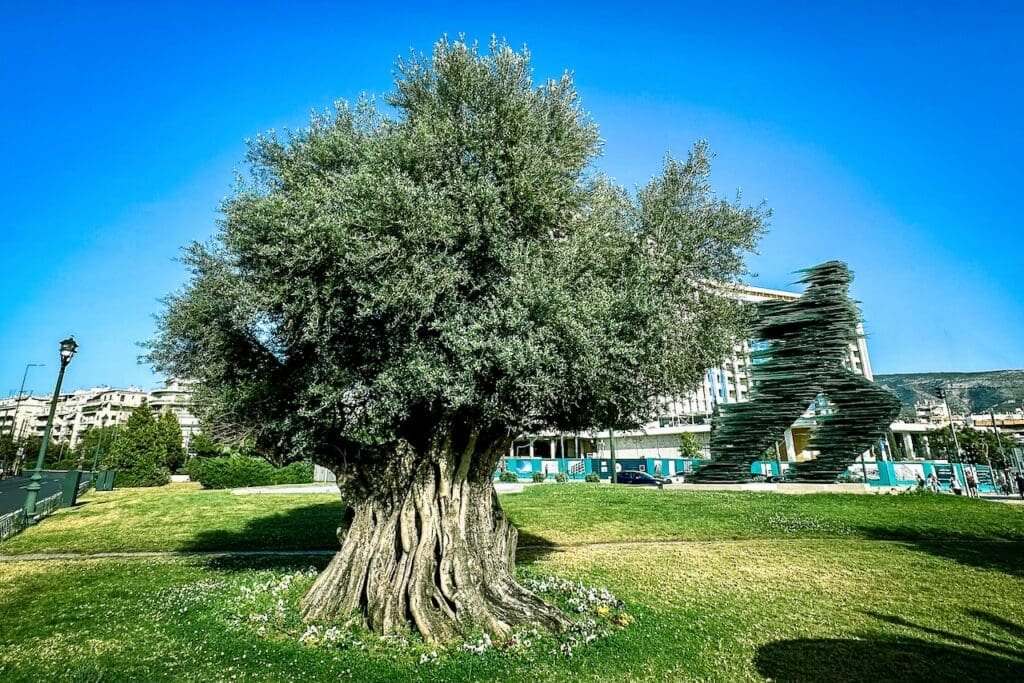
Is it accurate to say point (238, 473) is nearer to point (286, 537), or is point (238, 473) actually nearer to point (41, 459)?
point (41, 459)

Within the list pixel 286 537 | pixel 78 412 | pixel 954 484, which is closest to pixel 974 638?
pixel 286 537

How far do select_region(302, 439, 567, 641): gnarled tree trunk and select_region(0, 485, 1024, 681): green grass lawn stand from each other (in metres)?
0.65

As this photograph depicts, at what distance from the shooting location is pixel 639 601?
1016 centimetres

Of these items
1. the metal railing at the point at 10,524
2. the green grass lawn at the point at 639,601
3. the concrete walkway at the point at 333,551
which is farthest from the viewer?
the metal railing at the point at 10,524

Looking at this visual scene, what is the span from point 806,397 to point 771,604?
27.0 metres

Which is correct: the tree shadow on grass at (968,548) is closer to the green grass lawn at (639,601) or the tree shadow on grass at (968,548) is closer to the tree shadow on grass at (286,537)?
the green grass lawn at (639,601)

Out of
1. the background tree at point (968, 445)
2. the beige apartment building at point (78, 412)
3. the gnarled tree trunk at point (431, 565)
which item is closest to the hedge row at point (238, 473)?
the gnarled tree trunk at point (431, 565)

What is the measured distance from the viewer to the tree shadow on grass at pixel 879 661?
6.83m

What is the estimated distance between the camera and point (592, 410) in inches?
352

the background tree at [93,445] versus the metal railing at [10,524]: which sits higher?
the background tree at [93,445]

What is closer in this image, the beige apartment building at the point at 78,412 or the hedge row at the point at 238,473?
the hedge row at the point at 238,473

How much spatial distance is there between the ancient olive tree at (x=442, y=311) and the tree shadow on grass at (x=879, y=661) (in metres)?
3.39

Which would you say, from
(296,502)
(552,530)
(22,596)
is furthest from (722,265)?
(296,502)

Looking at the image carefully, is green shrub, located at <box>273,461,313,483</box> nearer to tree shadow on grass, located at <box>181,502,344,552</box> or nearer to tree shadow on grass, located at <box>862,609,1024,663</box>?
tree shadow on grass, located at <box>181,502,344,552</box>
